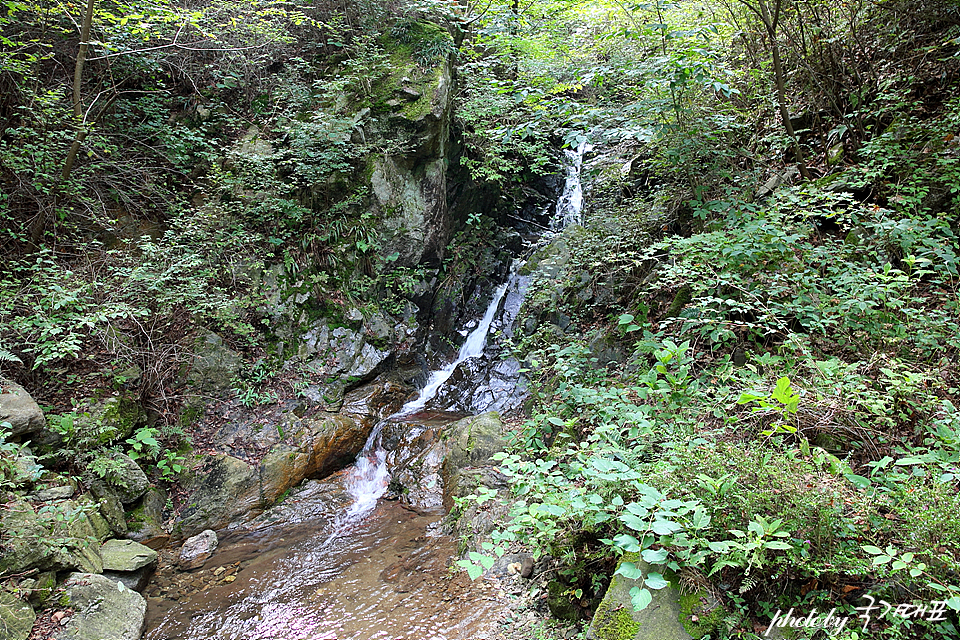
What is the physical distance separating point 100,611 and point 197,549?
4.60 ft

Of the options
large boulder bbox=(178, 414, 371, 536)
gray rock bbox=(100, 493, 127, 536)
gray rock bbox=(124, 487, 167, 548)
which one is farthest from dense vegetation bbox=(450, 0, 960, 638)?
gray rock bbox=(100, 493, 127, 536)

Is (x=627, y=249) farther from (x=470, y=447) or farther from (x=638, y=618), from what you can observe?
(x=638, y=618)

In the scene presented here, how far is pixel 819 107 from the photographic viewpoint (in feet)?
17.6

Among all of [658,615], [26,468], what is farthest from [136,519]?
[658,615]

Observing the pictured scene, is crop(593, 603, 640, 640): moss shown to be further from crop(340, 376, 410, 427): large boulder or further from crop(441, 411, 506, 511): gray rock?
crop(340, 376, 410, 427): large boulder

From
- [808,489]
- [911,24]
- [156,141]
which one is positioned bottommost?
[808,489]

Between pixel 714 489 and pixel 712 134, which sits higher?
pixel 712 134

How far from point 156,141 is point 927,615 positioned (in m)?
10.4

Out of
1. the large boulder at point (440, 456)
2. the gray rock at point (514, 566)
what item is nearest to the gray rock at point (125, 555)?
the large boulder at point (440, 456)

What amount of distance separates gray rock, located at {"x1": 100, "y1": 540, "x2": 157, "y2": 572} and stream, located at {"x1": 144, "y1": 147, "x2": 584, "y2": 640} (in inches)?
9.4

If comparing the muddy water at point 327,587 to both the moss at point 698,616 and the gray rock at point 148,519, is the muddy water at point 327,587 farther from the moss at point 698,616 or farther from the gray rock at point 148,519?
the moss at point 698,616

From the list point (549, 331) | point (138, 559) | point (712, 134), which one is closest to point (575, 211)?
point (549, 331)

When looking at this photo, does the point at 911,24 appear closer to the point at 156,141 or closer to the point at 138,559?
the point at 138,559

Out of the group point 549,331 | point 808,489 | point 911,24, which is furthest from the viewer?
point 549,331
